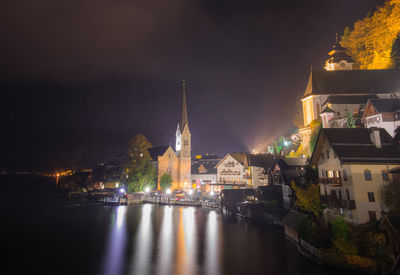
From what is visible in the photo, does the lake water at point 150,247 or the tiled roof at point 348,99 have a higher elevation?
the tiled roof at point 348,99

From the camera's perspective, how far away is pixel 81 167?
99500 millimetres

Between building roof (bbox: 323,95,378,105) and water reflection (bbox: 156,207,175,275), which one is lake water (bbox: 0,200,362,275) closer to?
water reflection (bbox: 156,207,175,275)

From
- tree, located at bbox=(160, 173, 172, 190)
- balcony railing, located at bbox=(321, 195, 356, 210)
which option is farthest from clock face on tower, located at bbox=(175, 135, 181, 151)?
balcony railing, located at bbox=(321, 195, 356, 210)

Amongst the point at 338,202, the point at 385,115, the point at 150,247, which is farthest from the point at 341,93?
the point at 150,247

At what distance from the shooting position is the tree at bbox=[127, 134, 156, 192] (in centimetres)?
6656

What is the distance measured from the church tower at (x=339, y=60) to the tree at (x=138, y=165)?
173 ft

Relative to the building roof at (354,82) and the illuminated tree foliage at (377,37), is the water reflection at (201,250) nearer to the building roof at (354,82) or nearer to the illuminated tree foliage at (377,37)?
the building roof at (354,82)

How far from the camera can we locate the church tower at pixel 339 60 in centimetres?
5906

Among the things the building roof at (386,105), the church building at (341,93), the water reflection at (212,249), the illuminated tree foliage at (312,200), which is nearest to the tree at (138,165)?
the water reflection at (212,249)

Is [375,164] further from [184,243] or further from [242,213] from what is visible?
[242,213]

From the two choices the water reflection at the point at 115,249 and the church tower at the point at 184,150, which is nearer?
the water reflection at the point at 115,249

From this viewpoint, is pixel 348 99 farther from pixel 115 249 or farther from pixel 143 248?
pixel 115 249

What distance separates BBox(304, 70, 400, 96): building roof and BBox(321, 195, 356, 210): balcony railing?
106 feet

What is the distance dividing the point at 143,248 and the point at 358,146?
24654 mm
